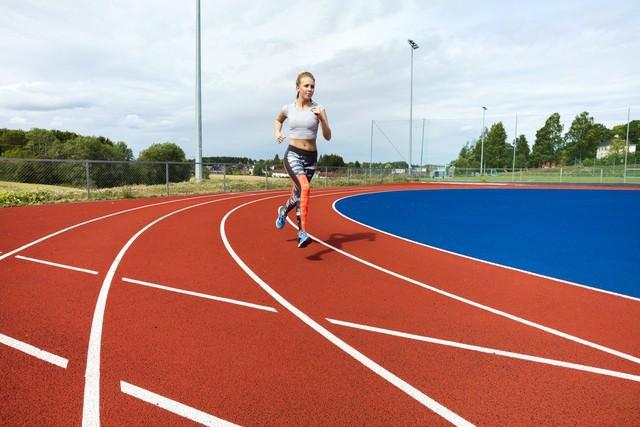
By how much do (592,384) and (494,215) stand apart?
1002cm

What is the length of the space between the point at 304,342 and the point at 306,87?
12.0 feet

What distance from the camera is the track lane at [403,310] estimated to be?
2.87m

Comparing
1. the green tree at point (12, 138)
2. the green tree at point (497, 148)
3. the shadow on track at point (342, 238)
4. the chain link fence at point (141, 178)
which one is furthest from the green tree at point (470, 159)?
the green tree at point (12, 138)

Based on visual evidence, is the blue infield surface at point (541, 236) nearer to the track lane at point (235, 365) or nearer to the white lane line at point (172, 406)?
the track lane at point (235, 365)

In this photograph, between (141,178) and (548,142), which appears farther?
(548,142)

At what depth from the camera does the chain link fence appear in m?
14.9

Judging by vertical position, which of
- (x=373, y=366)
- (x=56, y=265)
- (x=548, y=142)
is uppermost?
(x=548, y=142)

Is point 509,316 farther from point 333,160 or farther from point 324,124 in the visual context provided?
point 333,160

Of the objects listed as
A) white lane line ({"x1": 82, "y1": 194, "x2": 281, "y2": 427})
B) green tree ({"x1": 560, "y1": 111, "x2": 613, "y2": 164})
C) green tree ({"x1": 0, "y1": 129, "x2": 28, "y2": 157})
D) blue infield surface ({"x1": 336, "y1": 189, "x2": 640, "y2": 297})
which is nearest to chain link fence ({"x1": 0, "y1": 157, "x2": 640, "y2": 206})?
blue infield surface ({"x1": 336, "y1": 189, "x2": 640, "y2": 297})

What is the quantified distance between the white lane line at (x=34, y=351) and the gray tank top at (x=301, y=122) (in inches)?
157

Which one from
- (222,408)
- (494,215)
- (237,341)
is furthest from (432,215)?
(222,408)

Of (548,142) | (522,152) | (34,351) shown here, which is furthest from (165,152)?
(548,142)

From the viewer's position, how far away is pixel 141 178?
2377cm

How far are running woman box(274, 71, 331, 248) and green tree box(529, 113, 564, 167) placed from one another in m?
70.0
